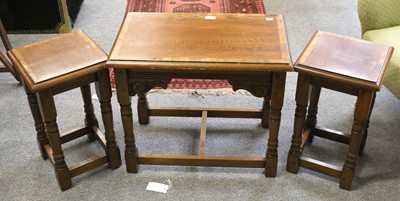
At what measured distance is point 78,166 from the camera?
6.33ft

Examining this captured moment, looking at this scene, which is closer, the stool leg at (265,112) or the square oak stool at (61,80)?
the square oak stool at (61,80)

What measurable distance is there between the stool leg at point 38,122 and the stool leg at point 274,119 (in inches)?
38.8

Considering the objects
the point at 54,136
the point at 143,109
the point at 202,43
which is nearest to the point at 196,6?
the point at 143,109

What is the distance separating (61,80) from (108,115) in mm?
A: 281

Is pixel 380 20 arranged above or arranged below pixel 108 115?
above

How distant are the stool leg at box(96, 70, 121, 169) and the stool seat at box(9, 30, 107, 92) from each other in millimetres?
65

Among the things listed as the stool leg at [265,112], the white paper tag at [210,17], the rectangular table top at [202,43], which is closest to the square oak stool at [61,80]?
the rectangular table top at [202,43]

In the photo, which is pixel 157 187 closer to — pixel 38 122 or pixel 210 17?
pixel 38 122

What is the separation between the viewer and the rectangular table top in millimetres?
1664

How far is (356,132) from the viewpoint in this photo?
176cm

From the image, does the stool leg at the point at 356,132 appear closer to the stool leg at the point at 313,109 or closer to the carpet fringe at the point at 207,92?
the stool leg at the point at 313,109

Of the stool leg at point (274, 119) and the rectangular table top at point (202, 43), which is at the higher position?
the rectangular table top at point (202, 43)

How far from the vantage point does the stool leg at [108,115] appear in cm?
178

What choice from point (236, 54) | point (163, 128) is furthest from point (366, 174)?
point (163, 128)
